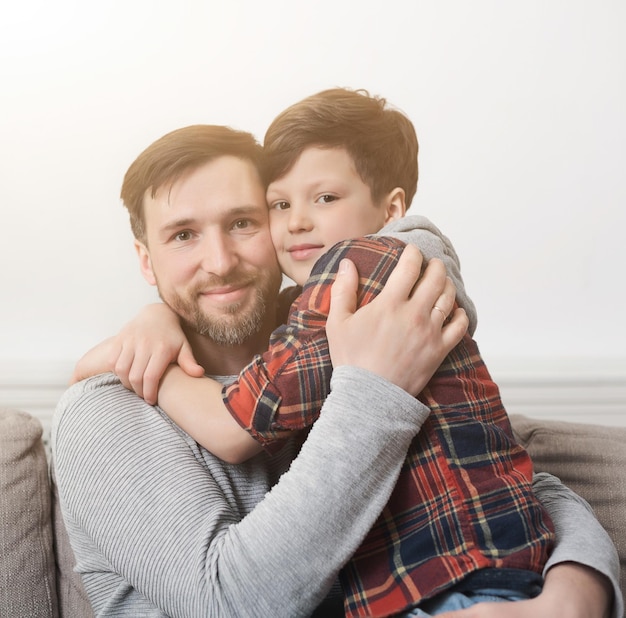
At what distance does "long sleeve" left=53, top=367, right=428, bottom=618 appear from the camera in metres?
0.94

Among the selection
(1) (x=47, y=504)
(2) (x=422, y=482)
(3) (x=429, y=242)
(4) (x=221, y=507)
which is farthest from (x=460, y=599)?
(1) (x=47, y=504)

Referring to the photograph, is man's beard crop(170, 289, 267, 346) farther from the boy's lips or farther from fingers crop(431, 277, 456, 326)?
fingers crop(431, 277, 456, 326)

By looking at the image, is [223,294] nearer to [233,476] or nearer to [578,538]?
[233,476]

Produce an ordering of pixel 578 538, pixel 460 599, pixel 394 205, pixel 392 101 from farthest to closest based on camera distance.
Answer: pixel 392 101
pixel 394 205
pixel 578 538
pixel 460 599

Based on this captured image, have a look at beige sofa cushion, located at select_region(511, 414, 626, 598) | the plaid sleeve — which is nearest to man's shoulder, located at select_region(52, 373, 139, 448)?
the plaid sleeve

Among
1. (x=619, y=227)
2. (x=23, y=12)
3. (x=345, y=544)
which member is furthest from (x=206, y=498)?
(x=619, y=227)

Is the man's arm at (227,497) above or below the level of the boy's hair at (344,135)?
below

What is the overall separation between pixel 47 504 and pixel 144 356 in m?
0.46

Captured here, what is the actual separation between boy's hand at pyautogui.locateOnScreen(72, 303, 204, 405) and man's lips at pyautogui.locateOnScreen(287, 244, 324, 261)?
0.88ft

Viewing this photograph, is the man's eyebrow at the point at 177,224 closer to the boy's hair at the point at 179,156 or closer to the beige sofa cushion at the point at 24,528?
the boy's hair at the point at 179,156

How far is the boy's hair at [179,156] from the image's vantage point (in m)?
1.41

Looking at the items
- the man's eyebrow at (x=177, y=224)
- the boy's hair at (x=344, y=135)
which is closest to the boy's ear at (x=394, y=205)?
the boy's hair at (x=344, y=135)

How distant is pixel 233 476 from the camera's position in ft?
4.09

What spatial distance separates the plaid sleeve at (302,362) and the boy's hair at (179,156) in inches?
17.0
